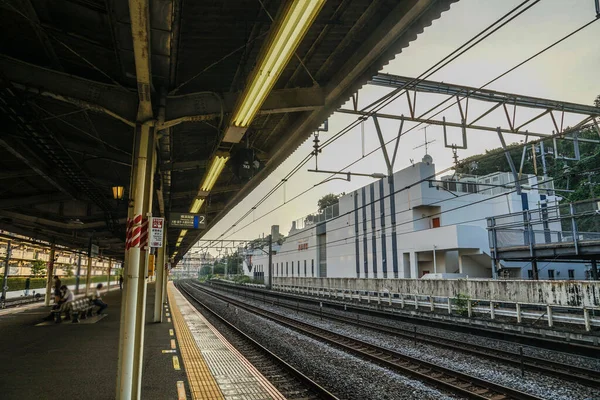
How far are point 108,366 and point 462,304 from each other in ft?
42.9

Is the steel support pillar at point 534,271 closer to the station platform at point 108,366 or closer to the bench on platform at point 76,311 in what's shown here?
the station platform at point 108,366

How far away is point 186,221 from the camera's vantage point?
41.4 feet

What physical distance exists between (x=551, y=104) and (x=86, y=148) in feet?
48.2

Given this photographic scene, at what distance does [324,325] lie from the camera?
1667cm

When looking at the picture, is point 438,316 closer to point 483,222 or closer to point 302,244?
point 483,222

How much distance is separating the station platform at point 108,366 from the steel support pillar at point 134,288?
0.76m

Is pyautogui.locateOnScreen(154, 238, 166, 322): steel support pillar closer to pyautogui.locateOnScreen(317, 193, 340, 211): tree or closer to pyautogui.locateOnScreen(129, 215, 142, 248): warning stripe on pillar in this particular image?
pyautogui.locateOnScreen(129, 215, 142, 248): warning stripe on pillar

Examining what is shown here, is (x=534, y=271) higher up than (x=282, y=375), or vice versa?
(x=534, y=271)

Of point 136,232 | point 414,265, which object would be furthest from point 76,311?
point 414,265

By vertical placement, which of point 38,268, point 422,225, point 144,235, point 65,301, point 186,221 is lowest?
point 65,301

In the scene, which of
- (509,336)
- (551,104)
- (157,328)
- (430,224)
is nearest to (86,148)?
(157,328)

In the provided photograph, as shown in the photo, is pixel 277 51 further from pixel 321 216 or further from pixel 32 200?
pixel 321 216

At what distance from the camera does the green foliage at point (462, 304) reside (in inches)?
607

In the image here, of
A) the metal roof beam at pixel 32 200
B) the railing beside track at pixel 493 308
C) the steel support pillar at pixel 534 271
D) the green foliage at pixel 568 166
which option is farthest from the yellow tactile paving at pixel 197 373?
the green foliage at pixel 568 166
